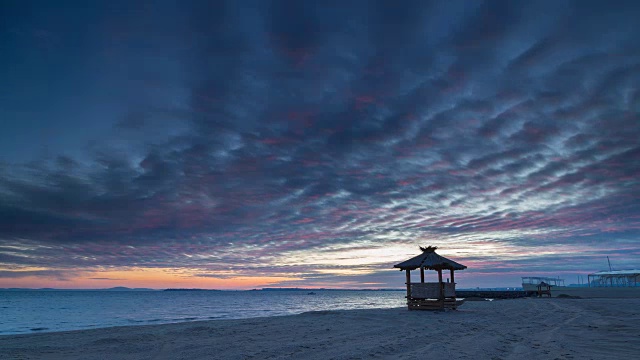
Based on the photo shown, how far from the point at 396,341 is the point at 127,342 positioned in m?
11.3

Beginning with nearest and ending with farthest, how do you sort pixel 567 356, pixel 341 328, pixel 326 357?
pixel 567 356 → pixel 326 357 → pixel 341 328

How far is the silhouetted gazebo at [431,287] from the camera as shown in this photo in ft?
84.0

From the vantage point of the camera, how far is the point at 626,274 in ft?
343

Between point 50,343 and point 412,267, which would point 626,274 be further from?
point 50,343

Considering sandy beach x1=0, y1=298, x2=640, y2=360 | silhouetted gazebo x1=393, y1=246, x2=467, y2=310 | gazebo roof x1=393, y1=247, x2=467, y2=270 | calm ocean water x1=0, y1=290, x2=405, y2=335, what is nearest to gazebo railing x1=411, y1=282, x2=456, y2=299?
silhouetted gazebo x1=393, y1=246, x2=467, y2=310

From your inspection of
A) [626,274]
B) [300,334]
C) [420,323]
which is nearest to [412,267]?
[420,323]

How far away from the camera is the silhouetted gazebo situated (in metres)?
25.6

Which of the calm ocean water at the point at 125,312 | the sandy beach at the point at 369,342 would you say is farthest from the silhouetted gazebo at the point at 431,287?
the calm ocean water at the point at 125,312

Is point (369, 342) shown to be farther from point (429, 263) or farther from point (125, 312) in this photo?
point (125, 312)

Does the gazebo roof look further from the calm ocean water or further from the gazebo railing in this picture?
the calm ocean water

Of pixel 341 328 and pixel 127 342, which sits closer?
pixel 127 342

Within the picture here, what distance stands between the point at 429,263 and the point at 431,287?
7.08ft

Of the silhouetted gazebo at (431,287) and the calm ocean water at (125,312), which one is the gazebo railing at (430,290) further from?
the calm ocean water at (125,312)

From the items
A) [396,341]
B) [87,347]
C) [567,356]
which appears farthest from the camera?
[87,347]
